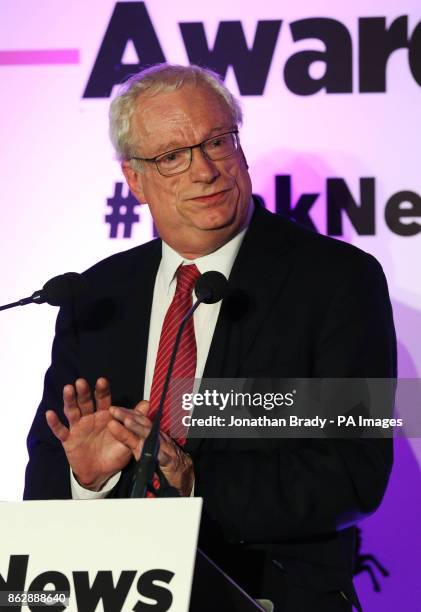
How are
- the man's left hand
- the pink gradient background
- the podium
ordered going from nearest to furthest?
1. the podium
2. the man's left hand
3. the pink gradient background

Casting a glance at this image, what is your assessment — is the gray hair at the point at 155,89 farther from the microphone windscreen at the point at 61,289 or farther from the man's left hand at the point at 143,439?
the man's left hand at the point at 143,439

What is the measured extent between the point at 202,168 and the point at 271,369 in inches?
23.2

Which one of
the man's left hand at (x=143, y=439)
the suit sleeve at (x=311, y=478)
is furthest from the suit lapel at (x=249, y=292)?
the man's left hand at (x=143, y=439)

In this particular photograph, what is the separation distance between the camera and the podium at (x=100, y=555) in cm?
164

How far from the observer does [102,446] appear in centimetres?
245

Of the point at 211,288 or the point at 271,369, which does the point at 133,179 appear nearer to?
the point at 271,369

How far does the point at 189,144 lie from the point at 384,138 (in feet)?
3.06

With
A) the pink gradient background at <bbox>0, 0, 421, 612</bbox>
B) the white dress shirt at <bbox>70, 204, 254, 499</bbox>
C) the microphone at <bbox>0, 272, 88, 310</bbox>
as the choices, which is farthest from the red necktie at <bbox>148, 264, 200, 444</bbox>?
the pink gradient background at <bbox>0, 0, 421, 612</bbox>

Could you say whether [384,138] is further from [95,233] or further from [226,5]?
[95,233]

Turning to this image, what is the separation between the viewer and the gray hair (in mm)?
2896

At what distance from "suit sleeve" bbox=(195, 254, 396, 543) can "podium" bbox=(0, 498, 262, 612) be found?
→ 2.21ft

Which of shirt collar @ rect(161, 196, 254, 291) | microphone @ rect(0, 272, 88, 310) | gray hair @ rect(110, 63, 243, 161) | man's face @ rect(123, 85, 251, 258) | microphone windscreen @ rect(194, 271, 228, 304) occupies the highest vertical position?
gray hair @ rect(110, 63, 243, 161)

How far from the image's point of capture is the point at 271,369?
8.72 ft

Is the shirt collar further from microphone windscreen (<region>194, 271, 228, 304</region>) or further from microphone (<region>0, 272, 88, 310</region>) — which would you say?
microphone windscreen (<region>194, 271, 228, 304</region>)
